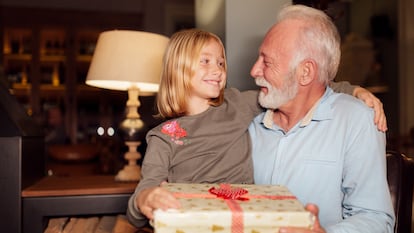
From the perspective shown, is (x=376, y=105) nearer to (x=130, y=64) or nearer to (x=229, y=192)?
(x=229, y=192)

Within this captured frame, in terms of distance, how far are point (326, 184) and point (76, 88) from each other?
4.41 meters

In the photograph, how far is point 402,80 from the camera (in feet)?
14.8

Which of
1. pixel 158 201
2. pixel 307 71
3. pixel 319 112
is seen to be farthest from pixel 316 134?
pixel 158 201

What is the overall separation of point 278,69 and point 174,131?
37 cm

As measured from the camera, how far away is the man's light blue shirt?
1.17 metres

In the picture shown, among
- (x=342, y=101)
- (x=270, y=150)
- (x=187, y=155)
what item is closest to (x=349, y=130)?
(x=342, y=101)

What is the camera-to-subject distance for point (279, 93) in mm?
1327

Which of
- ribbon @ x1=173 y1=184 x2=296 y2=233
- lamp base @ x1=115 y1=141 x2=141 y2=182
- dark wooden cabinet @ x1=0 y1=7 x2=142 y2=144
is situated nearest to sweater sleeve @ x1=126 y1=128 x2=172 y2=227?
ribbon @ x1=173 y1=184 x2=296 y2=233

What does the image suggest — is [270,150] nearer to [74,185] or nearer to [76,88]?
[74,185]

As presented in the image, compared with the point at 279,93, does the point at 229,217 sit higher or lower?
lower

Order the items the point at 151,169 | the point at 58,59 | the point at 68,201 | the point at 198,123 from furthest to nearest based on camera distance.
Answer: the point at 58,59, the point at 68,201, the point at 198,123, the point at 151,169

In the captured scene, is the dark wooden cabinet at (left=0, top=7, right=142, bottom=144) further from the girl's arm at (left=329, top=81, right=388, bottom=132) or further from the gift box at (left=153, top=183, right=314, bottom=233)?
the gift box at (left=153, top=183, right=314, bottom=233)

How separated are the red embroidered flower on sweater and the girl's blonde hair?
0.10m

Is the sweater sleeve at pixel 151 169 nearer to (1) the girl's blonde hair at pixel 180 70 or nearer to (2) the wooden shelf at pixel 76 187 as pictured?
(1) the girl's blonde hair at pixel 180 70
